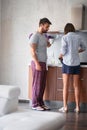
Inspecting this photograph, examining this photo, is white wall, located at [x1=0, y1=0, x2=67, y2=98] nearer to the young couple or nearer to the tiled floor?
the young couple

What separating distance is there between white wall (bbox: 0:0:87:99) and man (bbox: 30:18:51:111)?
1070 millimetres

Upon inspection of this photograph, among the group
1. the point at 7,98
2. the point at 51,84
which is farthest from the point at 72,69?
the point at 7,98

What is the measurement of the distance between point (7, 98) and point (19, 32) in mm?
3584

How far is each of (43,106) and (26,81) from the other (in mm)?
1160

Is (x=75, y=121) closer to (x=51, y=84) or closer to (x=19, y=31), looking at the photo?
(x=51, y=84)

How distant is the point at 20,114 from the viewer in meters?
2.81

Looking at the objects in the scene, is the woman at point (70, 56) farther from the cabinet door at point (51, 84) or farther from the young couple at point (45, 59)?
the cabinet door at point (51, 84)

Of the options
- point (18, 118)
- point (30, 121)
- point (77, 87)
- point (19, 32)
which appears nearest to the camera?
point (30, 121)

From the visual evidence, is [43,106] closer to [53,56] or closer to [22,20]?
[53,56]

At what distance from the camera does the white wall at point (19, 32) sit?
20.0ft

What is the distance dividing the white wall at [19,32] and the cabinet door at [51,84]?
873 mm

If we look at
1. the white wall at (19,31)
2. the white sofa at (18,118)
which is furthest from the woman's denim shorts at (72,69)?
the white sofa at (18,118)

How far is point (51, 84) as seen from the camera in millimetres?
5461

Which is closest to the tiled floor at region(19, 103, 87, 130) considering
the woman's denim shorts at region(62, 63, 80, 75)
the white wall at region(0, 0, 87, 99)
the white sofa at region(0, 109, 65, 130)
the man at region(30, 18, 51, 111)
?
the man at region(30, 18, 51, 111)
